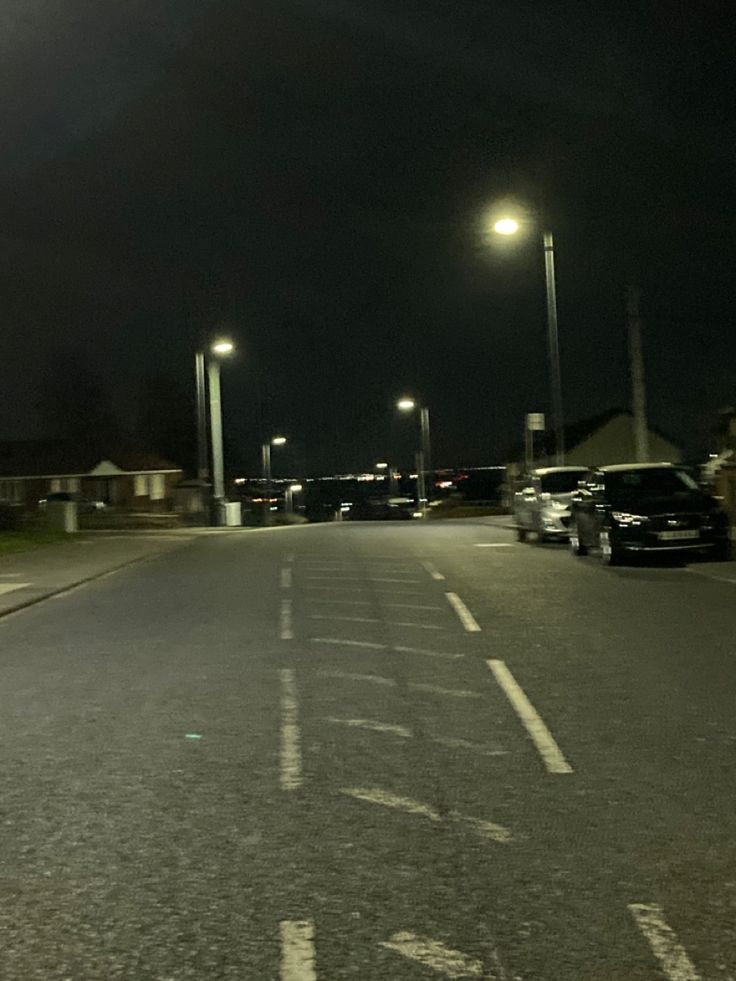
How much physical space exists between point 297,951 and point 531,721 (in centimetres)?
432

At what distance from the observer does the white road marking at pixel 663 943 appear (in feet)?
14.8

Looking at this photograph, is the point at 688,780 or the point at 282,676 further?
the point at 282,676

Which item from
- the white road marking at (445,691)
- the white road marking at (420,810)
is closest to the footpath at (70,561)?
the white road marking at (445,691)

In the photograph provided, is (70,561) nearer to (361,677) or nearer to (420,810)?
(361,677)

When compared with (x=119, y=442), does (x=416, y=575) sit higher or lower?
lower

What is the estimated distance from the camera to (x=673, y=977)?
4.46 metres

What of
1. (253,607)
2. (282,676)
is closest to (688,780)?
(282,676)

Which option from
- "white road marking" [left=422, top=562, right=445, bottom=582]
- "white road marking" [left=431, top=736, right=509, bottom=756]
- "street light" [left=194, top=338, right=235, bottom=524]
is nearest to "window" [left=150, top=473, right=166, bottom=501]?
"street light" [left=194, top=338, right=235, bottom=524]

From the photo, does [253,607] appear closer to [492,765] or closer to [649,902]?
[492,765]

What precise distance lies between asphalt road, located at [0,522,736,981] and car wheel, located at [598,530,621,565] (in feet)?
21.5

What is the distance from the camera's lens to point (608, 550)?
21.6 m

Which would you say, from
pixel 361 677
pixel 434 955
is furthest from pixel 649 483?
pixel 434 955

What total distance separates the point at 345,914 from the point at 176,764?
114 inches

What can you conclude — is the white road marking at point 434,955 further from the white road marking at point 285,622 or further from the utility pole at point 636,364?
the utility pole at point 636,364
